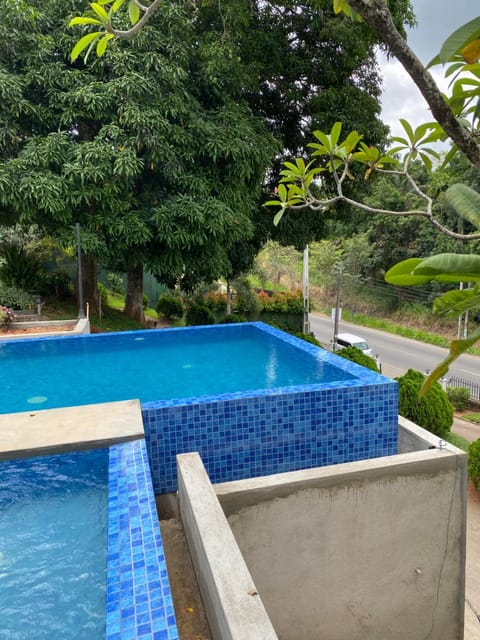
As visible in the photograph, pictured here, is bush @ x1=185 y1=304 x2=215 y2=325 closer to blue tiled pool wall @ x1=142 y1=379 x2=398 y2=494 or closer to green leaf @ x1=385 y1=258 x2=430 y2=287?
blue tiled pool wall @ x1=142 y1=379 x2=398 y2=494

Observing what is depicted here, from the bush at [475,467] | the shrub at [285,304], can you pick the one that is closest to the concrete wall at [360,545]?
the bush at [475,467]

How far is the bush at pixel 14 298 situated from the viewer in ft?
33.7

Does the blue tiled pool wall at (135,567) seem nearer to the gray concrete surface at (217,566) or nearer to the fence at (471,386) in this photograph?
the gray concrete surface at (217,566)

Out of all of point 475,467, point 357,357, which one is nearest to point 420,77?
point 475,467

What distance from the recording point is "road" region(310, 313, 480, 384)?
1721cm

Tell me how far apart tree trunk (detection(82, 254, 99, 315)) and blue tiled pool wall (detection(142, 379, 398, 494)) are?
9.39 m

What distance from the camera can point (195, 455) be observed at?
3.11 metres

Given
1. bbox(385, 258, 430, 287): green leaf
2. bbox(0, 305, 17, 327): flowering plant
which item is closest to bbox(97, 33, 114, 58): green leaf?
bbox(385, 258, 430, 287): green leaf

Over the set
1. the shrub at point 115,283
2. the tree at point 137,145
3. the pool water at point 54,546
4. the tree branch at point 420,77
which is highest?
the tree at point 137,145

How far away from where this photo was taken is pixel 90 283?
12266 mm

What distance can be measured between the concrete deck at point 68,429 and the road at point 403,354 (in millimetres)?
14537

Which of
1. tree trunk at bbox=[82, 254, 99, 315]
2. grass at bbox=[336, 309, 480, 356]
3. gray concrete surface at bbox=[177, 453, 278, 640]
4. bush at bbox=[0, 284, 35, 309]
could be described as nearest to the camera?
gray concrete surface at bbox=[177, 453, 278, 640]

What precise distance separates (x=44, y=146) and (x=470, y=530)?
9529mm

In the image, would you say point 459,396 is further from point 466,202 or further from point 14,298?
point 466,202
